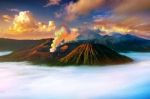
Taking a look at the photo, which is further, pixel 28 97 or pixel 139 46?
pixel 139 46

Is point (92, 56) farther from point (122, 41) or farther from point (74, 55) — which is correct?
point (122, 41)

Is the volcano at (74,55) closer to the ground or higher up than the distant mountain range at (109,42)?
closer to the ground

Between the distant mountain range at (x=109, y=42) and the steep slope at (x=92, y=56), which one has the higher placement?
the distant mountain range at (x=109, y=42)

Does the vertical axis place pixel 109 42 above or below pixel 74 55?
above

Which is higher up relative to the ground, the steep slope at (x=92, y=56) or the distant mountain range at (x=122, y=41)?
the distant mountain range at (x=122, y=41)

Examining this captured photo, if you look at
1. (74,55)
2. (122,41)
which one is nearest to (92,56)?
(74,55)

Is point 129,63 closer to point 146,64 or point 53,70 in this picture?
point 146,64

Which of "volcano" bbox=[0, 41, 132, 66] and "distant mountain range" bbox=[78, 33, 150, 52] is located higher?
"distant mountain range" bbox=[78, 33, 150, 52]

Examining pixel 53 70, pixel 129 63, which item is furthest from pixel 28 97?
pixel 129 63
